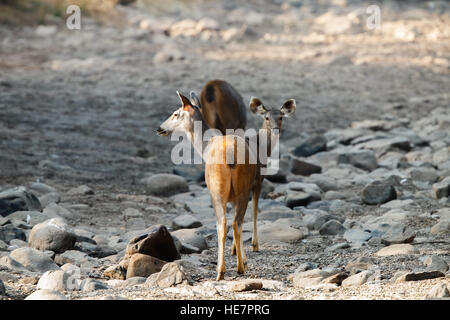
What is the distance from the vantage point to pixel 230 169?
24.3 feet

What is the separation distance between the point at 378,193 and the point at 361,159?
88.8 inches

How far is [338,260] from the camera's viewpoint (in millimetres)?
7977

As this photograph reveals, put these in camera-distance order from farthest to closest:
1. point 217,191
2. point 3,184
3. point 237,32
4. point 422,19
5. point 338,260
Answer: point 422,19
point 237,32
point 3,184
point 338,260
point 217,191

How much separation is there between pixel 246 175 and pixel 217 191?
301 millimetres

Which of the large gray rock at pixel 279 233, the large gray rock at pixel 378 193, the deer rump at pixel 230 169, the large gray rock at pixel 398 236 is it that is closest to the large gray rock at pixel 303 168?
the large gray rock at pixel 378 193

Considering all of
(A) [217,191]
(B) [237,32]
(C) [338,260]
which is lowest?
(C) [338,260]

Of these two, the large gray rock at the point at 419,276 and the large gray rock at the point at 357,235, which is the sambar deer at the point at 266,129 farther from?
the large gray rock at the point at 419,276

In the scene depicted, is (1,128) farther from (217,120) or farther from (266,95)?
(266,95)

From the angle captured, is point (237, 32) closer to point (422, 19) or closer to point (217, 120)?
point (422, 19)

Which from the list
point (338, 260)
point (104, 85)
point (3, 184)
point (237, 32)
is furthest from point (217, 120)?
point (237, 32)

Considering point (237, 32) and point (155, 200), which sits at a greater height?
point (237, 32)
